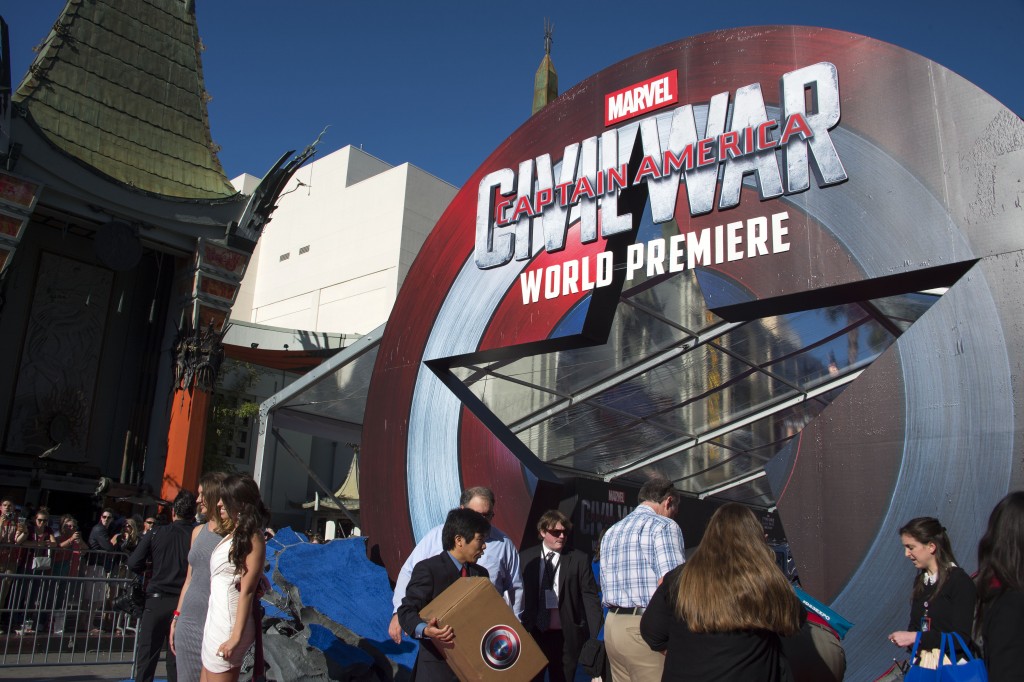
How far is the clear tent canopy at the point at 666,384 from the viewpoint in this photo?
27.6 feet

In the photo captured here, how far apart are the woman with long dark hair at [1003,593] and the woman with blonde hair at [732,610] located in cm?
61

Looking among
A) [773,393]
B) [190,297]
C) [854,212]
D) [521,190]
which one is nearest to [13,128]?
[190,297]

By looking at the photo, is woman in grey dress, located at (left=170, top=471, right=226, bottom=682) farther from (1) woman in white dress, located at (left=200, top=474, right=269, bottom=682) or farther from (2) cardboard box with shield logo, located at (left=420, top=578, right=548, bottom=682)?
(2) cardboard box with shield logo, located at (left=420, top=578, right=548, bottom=682)

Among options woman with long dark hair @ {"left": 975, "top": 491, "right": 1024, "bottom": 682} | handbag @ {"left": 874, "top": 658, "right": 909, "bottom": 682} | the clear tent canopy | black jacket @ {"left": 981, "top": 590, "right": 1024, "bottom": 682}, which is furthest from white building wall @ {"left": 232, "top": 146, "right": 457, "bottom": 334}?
black jacket @ {"left": 981, "top": 590, "right": 1024, "bottom": 682}

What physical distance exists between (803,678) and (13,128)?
19.4m

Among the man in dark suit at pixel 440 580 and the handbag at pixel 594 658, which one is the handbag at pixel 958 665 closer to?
the handbag at pixel 594 658

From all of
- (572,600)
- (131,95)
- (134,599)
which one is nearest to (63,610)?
(134,599)

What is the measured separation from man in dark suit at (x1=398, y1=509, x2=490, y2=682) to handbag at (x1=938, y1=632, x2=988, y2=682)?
83.3 inches

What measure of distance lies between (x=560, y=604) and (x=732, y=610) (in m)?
3.15

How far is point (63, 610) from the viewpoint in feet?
31.7

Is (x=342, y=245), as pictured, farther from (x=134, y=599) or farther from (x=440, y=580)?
(x=440, y=580)

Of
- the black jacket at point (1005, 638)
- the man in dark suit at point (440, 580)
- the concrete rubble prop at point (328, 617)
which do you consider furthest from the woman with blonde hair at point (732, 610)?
the concrete rubble prop at point (328, 617)

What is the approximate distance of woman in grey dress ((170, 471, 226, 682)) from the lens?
13.8 feet

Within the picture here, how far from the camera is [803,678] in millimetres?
3375
